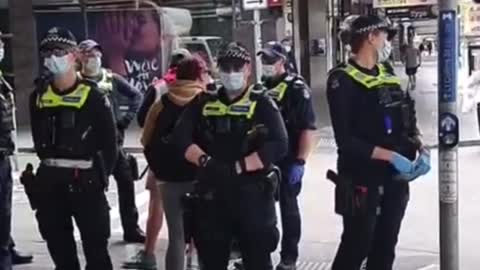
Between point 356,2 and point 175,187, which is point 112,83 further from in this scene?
point 356,2

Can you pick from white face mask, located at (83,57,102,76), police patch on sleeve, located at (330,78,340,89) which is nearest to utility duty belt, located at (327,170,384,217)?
police patch on sleeve, located at (330,78,340,89)

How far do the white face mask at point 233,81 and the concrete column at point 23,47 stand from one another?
14.9 metres

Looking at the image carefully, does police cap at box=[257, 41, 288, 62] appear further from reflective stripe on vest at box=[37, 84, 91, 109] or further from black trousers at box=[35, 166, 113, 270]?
black trousers at box=[35, 166, 113, 270]

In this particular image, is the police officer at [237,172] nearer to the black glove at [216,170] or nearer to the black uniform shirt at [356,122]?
the black glove at [216,170]

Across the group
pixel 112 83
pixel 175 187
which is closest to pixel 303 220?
pixel 112 83

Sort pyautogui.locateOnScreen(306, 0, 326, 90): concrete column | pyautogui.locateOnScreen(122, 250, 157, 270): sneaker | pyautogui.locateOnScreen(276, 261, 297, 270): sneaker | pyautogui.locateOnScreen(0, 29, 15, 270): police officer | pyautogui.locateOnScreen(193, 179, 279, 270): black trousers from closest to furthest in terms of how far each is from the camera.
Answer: pyautogui.locateOnScreen(193, 179, 279, 270): black trousers, pyautogui.locateOnScreen(0, 29, 15, 270): police officer, pyautogui.locateOnScreen(276, 261, 297, 270): sneaker, pyautogui.locateOnScreen(122, 250, 157, 270): sneaker, pyautogui.locateOnScreen(306, 0, 326, 90): concrete column

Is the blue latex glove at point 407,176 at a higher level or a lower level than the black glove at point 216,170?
lower

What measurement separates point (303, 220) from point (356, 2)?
64.7 ft

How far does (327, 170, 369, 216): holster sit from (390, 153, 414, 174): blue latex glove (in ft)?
0.75

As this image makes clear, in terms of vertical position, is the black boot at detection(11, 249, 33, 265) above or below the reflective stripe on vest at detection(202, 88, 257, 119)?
below

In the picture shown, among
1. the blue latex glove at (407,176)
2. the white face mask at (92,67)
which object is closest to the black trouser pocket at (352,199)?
the blue latex glove at (407,176)

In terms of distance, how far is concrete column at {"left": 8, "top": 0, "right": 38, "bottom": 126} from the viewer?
20.3 meters

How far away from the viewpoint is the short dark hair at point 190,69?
6.63 m

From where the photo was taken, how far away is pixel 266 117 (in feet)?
18.6
